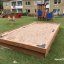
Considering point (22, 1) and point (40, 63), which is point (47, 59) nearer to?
point (40, 63)

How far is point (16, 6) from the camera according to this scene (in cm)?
4919

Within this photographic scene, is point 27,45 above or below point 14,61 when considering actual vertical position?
above

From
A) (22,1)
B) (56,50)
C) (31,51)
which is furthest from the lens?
(22,1)

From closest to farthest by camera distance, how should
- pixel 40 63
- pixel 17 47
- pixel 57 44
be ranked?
pixel 40 63 < pixel 17 47 < pixel 57 44

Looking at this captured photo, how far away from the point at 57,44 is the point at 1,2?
1926 inches

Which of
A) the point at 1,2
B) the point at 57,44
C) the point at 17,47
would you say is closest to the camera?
the point at 17,47

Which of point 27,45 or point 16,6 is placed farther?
point 16,6

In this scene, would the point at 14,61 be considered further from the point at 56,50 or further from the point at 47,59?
the point at 56,50

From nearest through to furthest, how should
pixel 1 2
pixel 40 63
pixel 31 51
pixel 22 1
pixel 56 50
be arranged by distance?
pixel 40 63 → pixel 31 51 → pixel 56 50 → pixel 22 1 → pixel 1 2

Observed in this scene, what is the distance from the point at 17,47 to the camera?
21.7ft

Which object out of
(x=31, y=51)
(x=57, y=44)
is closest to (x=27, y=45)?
(x=31, y=51)

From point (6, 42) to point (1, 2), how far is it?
49.7 metres

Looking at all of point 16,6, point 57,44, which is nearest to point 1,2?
point 16,6

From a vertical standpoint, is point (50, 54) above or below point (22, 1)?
below
